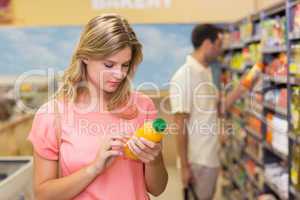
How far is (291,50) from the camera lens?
2678 mm

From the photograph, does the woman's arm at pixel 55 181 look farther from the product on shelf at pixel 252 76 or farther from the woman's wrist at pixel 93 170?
the product on shelf at pixel 252 76

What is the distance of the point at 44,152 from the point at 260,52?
243 centimetres

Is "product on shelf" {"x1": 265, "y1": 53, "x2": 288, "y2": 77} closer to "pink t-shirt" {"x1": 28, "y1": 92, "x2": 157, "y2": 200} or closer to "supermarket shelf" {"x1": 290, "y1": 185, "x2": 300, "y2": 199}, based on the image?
"supermarket shelf" {"x1": 290, "y1": 185, "x2": 300, "y2": 199}

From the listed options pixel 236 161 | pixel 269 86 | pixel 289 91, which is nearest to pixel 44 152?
pixel 289 91

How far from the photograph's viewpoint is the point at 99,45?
129 cm

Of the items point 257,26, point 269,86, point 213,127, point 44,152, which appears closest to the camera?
point 44,152

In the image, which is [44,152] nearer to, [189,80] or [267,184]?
[189,80]

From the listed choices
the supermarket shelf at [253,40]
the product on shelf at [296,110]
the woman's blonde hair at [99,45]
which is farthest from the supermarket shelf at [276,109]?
the woman's blonde hair at [99,45]

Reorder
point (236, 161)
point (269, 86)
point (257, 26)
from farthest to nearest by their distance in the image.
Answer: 1. point (236, 161)
2. point (257, 26)
3. point (269, 86)

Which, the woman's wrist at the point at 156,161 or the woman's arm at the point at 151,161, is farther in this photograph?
the woman's wrist at the point at 156,161

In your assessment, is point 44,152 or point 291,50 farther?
point 291,50

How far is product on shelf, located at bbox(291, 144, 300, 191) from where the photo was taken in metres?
2.56

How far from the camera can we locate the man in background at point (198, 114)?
2.82 m

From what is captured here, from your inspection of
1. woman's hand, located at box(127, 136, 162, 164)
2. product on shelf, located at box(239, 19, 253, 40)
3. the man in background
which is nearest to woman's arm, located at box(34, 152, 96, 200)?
woman's hand, located at box(127, 136, 162, 164)
